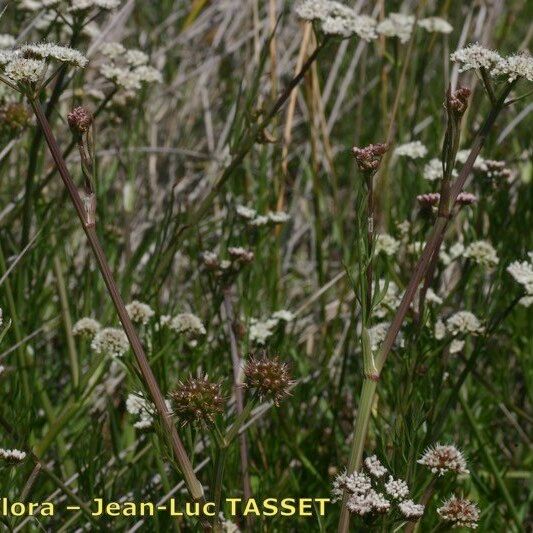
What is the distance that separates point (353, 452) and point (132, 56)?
129 cm

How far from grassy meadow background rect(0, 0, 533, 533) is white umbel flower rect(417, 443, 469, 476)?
29 millimetres

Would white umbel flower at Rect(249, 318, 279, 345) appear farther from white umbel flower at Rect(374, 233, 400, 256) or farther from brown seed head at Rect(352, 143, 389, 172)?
brown seed head at Rect(352, 143, 389, 172)

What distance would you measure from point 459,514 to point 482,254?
78 cm

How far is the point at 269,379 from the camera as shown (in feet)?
4.11

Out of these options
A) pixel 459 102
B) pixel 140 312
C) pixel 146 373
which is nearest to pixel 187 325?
pixel 140 312

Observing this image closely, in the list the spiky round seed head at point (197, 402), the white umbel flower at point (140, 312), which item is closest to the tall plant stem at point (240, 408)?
the white umbel flower at point (140, 312)

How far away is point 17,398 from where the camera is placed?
1.72 m

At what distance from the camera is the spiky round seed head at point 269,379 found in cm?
125

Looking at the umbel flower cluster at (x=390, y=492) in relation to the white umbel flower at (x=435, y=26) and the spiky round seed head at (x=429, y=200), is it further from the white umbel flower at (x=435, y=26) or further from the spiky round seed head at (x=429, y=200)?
the white umbel flower at (x=435, y=26)

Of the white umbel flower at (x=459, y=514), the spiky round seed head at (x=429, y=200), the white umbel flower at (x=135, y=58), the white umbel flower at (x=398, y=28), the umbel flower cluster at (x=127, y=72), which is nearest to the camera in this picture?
the white umbel flower at (x=459, y=514)

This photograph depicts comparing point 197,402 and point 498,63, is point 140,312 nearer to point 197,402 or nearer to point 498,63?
point 197,402

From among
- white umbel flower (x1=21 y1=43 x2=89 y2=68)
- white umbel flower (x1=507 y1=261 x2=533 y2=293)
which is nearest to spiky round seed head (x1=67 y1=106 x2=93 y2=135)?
white umbel flower (x1=21 y1=43 x2=89 y2=68)

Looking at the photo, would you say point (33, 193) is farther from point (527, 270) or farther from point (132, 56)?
point (527, 270)

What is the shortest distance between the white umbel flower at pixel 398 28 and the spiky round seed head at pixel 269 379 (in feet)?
4.36
